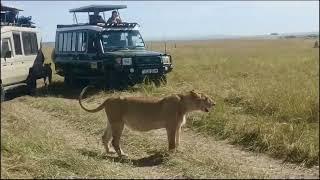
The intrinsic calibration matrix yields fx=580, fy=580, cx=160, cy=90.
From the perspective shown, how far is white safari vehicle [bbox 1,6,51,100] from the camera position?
1344cm

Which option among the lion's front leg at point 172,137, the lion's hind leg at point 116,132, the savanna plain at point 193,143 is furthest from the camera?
the lion's front leg at point 172,137

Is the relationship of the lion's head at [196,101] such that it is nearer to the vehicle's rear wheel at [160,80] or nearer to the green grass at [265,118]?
the green grass at [265,118]

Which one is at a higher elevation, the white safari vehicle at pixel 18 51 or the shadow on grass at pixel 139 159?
the white safari vehicle at pixel 18 51

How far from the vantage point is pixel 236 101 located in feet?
41.6

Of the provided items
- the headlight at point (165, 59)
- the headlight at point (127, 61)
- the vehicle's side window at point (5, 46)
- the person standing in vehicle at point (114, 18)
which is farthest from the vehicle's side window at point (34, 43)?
the headlight at point (165, 59)

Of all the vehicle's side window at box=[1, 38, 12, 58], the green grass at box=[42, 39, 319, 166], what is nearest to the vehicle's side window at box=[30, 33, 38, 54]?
the vehicle's side window at box=[1, 38, 12, 58]

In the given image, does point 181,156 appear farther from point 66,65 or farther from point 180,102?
point 66,65

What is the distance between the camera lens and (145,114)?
7902 millimetres

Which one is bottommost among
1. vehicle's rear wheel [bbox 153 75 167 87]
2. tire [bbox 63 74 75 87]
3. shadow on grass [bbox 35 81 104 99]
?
shadow on grass [bbox 35 81 104 99]

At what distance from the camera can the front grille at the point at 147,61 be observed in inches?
601

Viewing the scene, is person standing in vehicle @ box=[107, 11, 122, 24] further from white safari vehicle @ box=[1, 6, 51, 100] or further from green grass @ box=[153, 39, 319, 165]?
green grass @ box=[153, 39, 319, 165]

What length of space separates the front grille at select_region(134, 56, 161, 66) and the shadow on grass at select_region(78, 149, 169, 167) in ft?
24.5

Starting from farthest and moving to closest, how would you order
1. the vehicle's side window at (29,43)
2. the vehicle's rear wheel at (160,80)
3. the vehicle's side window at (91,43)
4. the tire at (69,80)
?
the tire at (69,80) → the vehicle's side window at (91,43) → the vehicle's rear wheel at (160,80) → the vehicle's side window at (29,43)

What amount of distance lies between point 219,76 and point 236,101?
20.1 feet
